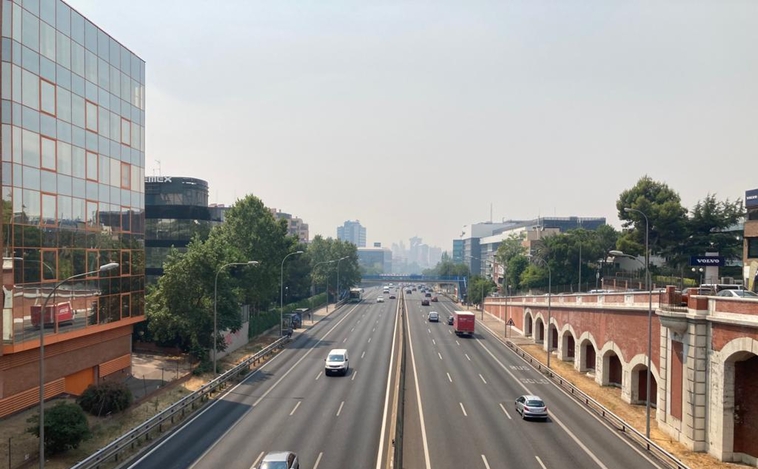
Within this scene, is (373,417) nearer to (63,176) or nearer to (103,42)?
(63,176)

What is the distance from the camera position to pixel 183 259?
52.4 metres

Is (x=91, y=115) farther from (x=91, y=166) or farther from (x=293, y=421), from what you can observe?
(x=293, y=421)

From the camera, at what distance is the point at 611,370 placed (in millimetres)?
49000

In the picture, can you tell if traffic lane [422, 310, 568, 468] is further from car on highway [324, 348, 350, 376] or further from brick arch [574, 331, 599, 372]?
brick arch [574, 331, 599, 372]

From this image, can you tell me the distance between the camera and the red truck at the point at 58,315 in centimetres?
3369

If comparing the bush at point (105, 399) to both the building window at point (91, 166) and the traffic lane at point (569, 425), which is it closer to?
the building window at point (91, 166)

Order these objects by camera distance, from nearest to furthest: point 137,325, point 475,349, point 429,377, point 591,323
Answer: point 429,377, point 591,323, point 137,325, point 475,349

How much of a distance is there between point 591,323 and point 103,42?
1985 inches

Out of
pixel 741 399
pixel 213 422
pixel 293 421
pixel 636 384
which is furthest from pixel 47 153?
pixel 636 384

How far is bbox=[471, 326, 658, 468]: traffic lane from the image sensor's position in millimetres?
28344

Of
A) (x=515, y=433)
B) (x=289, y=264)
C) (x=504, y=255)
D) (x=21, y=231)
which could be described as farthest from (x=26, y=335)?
(x=504, y=255)

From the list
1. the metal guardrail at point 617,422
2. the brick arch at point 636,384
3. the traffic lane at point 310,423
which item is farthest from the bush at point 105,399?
the brick arch at point 636,384

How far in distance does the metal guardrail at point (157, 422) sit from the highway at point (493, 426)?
47.6 ft

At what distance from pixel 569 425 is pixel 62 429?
96.6 ft
